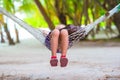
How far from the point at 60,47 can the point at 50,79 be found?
47 cm

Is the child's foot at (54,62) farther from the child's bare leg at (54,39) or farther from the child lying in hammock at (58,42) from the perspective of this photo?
the child's bare leg at (54,39)

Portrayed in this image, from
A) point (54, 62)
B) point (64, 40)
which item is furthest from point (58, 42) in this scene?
point (54, 62)

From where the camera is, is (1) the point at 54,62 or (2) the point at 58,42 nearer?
Answer: (1) the point at 54,62

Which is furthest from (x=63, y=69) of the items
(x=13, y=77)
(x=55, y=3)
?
(x=55, y=3)

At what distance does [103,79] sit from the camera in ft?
18.3

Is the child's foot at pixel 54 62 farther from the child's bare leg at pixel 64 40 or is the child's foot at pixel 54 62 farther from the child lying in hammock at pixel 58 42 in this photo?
the child's bare leg at pixel 64 40

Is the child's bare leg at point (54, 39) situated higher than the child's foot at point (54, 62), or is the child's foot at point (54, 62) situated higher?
the child's bare leg at point (54, 39)

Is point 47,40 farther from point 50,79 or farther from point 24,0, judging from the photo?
point 24,0

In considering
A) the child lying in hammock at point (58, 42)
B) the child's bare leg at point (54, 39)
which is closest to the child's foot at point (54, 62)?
the child lying in hammock at point (58, 42)

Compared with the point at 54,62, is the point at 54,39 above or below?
above

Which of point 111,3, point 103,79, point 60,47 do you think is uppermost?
point 111,3

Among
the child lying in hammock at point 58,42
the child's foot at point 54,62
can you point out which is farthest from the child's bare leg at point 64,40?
the child's foot at point 54,62

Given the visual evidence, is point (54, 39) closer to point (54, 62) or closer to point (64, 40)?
point (64, 40)

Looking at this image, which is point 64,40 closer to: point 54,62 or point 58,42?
point 58,42
